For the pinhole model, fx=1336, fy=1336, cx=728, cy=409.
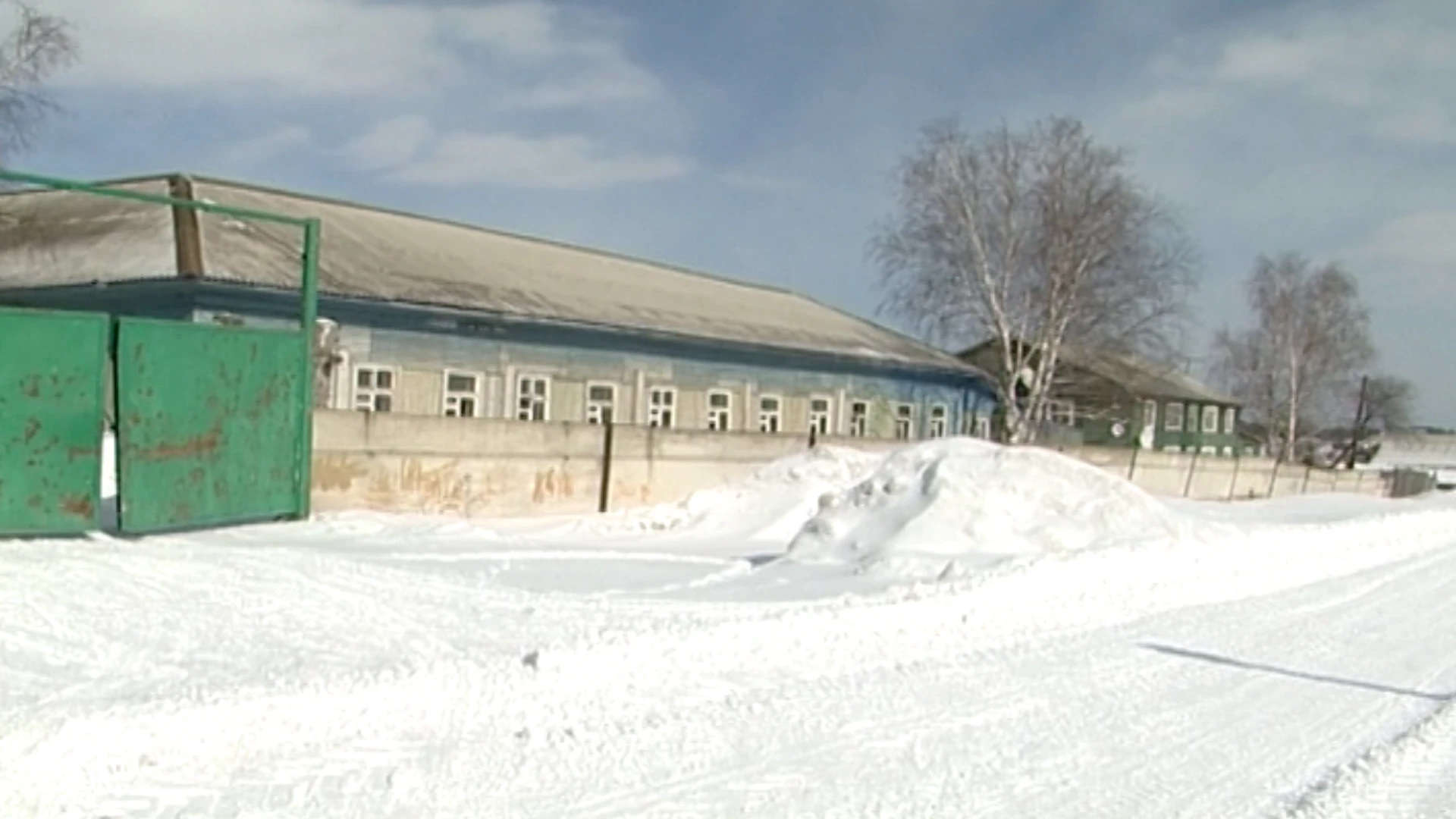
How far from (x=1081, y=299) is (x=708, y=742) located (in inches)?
1444

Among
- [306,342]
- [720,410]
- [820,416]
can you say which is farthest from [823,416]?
[306,342]

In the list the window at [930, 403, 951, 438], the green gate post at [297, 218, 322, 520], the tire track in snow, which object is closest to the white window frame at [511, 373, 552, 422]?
the green gate post at [297, 218, 322, 520]

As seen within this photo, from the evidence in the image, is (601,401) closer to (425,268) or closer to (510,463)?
(425,268)

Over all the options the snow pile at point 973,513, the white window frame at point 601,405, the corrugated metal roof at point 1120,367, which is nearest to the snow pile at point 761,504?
the snow pile at point 973,513

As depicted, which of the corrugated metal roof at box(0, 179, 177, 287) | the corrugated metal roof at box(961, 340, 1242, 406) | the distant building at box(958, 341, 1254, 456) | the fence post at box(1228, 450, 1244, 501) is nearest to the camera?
the corrugated metal roof at box(0, 179, 177, 287)

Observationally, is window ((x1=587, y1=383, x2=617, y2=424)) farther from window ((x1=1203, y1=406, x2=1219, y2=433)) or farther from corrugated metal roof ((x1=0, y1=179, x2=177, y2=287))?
window ((x1=1203, y1=406, x2=1219, y2=433))

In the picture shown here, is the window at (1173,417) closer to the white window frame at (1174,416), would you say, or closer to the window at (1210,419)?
the white window frame at (1174,416)

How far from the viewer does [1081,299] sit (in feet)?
135

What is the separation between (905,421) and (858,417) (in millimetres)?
2684

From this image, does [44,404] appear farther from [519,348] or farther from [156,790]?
[519,348]

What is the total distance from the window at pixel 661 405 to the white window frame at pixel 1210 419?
151 ft

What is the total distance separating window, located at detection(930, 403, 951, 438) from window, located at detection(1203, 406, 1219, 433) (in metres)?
33.0

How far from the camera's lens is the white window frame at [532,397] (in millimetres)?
27672

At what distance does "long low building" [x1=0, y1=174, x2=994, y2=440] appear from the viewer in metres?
23.1
